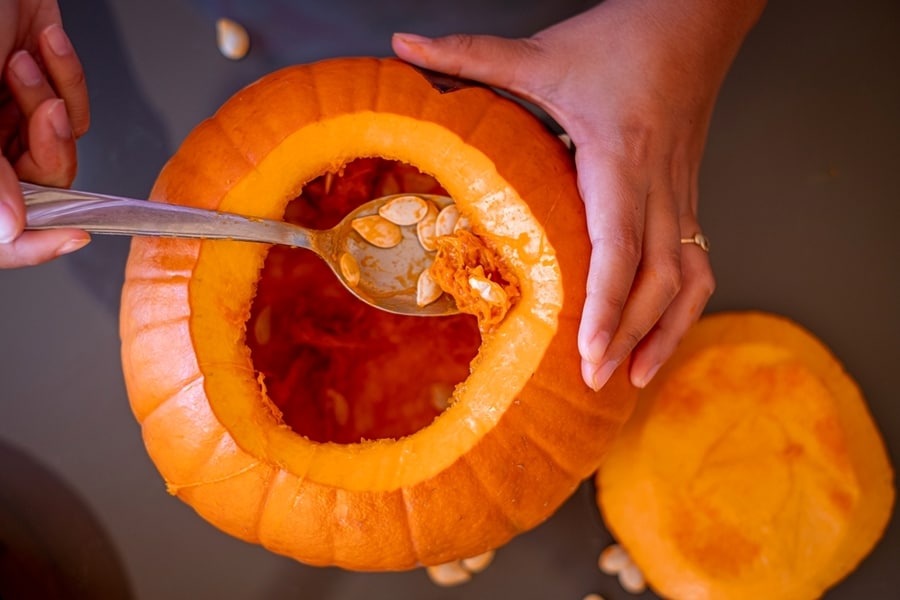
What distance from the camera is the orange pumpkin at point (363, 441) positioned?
0.75 metres

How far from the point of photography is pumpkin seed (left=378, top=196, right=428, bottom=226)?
34.6 inches

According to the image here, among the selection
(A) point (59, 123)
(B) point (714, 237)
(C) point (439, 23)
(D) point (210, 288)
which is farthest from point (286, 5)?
(B) point (714, 237)

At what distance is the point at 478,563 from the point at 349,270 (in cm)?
56

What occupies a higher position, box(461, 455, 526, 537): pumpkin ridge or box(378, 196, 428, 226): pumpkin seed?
box(378, 196, 428, 226): pumpkin seed

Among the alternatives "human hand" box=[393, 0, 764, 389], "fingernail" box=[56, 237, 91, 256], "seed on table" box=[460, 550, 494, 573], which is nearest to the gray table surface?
"seed on table" box=[460, 550, 494, 573]

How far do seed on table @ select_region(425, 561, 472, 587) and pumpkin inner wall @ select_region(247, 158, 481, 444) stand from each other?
0.90ft

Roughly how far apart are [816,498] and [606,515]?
31 centimetres

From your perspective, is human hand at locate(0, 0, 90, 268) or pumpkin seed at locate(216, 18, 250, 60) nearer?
human hand at locate(0, 0, 90, 268)

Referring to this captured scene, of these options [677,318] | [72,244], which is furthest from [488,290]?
[72,244]

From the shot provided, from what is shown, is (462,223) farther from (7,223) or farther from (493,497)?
(7,223)

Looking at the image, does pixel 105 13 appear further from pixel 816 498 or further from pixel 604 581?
pixel 816 498

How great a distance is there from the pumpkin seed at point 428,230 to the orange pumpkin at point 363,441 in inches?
3.3

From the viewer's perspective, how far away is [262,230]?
757 mm

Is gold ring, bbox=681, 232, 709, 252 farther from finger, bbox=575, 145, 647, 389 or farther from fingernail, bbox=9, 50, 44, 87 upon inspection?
fingernail, bbox=9, 50, 44, 87
